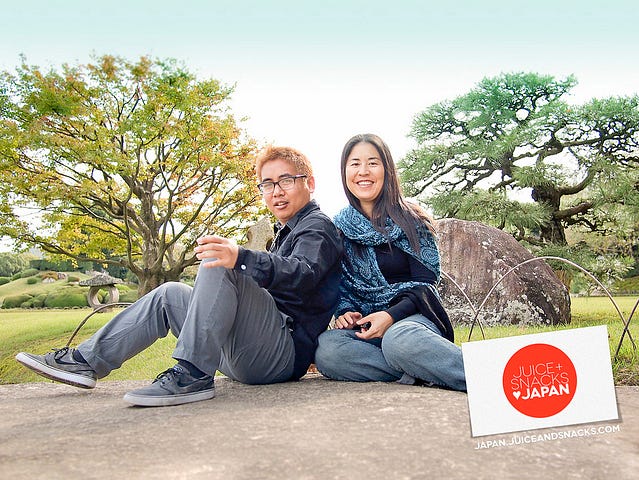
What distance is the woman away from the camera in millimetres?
2420

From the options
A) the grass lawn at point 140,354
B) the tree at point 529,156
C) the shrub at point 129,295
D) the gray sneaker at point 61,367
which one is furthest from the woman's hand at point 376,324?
the shrub at point 129,295

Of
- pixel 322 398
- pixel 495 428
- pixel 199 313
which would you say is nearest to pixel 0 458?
pixel 199 313

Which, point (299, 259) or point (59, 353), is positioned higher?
point (299, 259)

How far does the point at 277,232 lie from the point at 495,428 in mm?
1237

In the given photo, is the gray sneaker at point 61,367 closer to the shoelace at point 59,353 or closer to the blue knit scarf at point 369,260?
the shoelace at point 59,353

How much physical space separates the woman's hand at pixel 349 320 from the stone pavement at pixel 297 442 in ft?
1.20

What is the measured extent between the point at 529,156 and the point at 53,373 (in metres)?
7.98

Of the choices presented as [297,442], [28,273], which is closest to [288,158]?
[297,442]

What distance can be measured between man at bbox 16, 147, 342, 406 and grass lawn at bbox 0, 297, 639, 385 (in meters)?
1.77

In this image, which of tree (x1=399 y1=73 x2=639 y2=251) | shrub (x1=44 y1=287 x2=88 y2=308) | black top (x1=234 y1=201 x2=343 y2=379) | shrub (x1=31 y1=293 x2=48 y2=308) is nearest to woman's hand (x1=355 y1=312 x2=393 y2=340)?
black top (x1=234 y1=201 x2=343 y2=379)

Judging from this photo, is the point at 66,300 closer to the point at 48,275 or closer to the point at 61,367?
the point at 48,275

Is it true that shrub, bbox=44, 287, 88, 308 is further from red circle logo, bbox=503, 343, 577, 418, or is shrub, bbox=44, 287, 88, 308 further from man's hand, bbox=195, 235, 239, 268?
red circle logo, bbox=503, 343, 577, 418

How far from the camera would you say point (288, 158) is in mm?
2359

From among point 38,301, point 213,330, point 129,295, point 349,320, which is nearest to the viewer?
point 213,330
